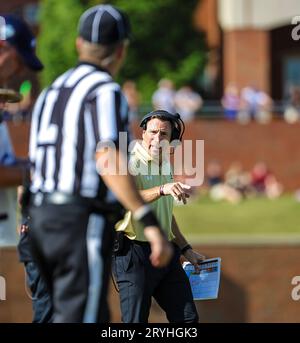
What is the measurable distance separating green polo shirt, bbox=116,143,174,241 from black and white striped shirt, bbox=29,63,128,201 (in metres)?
1.11

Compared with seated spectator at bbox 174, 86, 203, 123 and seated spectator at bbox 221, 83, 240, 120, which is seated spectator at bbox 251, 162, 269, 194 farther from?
seated spectator at bbox 174, 86, 203, 123

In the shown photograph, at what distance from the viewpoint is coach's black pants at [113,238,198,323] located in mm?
5992

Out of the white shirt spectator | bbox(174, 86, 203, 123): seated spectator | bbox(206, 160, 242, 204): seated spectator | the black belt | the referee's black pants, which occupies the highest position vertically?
bbox(174, 86, 203, 123): seated spectator

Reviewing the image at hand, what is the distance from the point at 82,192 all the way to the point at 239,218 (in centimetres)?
1422

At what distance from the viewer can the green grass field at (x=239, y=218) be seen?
18141 mm

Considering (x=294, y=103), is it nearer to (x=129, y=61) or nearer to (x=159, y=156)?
(x=129, y=61)

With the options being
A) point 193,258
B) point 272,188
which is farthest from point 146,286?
point 272,188

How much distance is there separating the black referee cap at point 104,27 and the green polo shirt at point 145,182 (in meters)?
1.14

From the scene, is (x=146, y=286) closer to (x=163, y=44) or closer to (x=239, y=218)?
(x=239, y=218)

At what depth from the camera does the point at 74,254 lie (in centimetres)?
477

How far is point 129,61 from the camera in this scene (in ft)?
103

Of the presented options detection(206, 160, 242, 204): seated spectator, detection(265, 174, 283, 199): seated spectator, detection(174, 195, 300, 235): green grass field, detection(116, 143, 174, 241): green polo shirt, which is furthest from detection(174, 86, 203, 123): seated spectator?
detection(116, 143, 174, 241): green polo shirt
